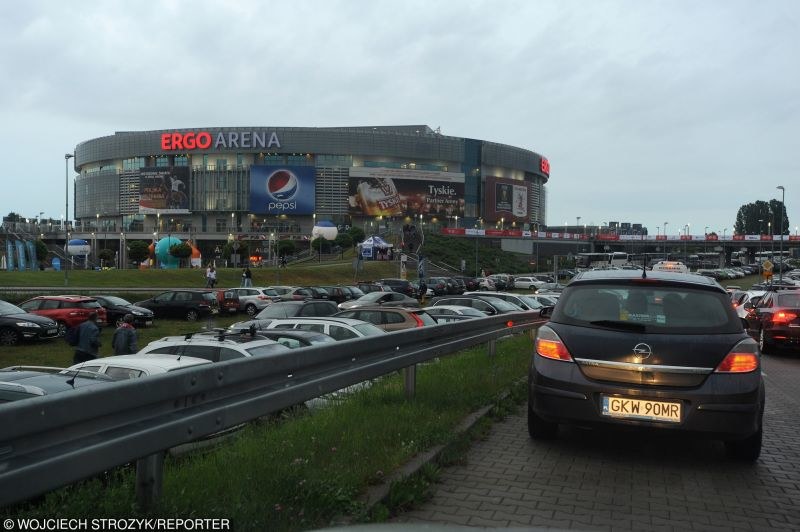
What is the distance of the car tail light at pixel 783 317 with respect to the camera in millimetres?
17047

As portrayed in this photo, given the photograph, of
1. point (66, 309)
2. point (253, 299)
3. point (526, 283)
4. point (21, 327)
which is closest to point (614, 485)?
point (21, 327)

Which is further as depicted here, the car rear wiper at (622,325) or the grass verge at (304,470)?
the car rear wiper at (622,325)

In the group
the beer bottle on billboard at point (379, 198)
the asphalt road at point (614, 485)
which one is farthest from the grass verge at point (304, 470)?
the beer bottle on billboard at point (379, 198)

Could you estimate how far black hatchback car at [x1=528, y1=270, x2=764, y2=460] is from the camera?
19.0 ft

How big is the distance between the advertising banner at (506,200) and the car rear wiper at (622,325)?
12176 cm

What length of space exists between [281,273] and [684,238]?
92.4 meters

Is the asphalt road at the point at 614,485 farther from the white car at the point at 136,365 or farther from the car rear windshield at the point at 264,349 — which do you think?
Result: the white car at the point at 136,365

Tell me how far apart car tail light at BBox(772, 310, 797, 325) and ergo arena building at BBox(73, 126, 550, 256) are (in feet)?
306

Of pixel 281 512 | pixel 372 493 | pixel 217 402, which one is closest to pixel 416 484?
pixel 372 493

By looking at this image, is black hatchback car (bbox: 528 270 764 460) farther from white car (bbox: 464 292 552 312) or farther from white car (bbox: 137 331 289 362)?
white car (bbox: 464 292 552 312)

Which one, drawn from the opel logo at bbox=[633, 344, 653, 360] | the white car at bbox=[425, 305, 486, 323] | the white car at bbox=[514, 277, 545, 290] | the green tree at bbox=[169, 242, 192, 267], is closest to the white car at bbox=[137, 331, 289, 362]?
the opel logo at bbox=[633, 344, 653, 360]

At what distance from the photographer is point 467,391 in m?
8.63

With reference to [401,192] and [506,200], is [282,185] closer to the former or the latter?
[401,192]

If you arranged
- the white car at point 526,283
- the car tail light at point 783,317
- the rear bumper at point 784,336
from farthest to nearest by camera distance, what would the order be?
the white car at point 526,283 < the car tail light at point 783,317 < the rear bumper at point 784,336
